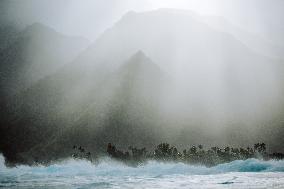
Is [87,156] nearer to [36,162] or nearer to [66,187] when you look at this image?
[36,162]

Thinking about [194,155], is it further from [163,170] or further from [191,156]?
[163,170]

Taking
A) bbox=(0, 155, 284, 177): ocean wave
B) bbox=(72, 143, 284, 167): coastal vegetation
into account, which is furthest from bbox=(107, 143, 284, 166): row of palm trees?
bbox=(0, 155, 284, 177): ocean wave

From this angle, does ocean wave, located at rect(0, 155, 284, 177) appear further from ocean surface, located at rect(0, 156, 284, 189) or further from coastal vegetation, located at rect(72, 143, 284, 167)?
coastal vegetation, located at rect(72, 143, 284, 167)

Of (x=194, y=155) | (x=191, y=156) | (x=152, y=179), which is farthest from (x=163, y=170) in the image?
(x=194, y=155)

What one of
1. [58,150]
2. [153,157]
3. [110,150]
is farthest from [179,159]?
[58,150]

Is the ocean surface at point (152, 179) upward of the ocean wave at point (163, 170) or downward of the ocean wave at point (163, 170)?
downward

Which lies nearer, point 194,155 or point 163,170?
point 163,170

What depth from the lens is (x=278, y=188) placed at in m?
39.5

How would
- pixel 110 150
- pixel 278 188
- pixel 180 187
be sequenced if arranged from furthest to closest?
pixel 110 150 → pixel 180 187 → pixel 278 188

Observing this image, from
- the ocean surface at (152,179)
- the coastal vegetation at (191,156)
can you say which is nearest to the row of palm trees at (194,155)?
the coastal vegetation at (191,156)

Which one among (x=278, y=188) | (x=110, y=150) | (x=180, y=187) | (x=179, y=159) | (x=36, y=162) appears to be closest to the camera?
(x=278, y=188)

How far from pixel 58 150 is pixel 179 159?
6708 centimetres

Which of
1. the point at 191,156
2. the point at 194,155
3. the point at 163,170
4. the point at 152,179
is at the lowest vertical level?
the point at 152,179

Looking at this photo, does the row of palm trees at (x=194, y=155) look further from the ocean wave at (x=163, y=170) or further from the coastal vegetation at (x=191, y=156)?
the ocean wave at (x=163, y=170)
